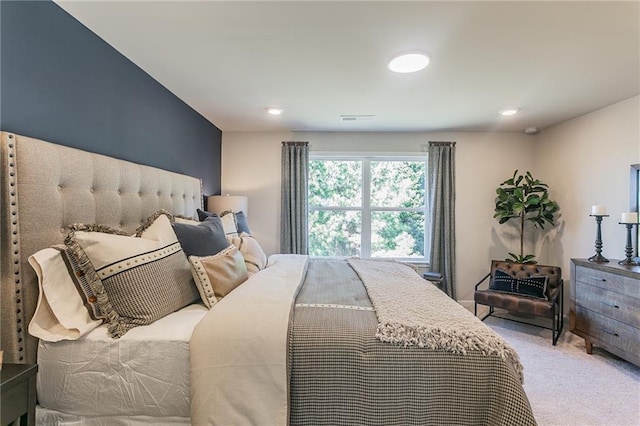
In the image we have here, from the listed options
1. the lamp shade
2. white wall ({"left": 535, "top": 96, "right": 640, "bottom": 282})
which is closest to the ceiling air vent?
the lamp shade

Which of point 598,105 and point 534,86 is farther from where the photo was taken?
point 598,105

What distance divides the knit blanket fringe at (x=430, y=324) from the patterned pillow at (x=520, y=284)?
2007mm

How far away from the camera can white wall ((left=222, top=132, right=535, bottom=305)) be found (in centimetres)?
396

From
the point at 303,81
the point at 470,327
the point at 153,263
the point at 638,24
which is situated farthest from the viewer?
the point at 303,81

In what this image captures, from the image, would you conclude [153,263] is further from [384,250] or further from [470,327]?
[384,250]

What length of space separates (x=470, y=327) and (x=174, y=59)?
2.37 meters

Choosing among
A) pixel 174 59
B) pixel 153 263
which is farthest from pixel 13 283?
pixel 174 59

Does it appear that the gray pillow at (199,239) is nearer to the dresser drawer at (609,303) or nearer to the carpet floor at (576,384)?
the carpet floor at (576,384)

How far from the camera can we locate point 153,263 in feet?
4.80

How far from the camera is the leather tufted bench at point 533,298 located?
2.93m

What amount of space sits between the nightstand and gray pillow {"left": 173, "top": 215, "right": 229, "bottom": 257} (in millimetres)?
834

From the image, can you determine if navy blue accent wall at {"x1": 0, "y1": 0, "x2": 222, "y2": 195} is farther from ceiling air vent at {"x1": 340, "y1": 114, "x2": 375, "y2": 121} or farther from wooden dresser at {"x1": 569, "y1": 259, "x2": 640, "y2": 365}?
wooden dresser at {"x1": 569, "y1": 259, "x2": 640, "y2": 365}

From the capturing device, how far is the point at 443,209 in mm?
3900

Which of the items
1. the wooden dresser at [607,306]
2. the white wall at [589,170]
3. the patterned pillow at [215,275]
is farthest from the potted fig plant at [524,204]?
the patterned pillow at [215,275]
